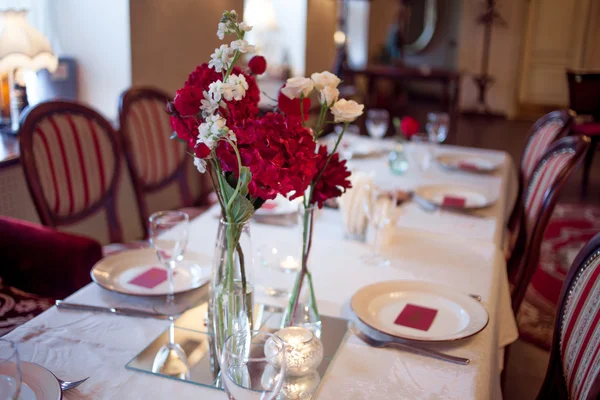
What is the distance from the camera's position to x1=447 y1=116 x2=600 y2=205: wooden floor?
503cm

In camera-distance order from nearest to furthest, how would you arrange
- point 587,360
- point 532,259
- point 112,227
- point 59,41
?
point 587,360, point 532,259, point 112,227, point 59,41

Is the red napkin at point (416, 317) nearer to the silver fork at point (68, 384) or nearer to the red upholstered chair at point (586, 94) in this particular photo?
the silver fork at point (68, 384)

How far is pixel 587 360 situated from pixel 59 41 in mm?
2752

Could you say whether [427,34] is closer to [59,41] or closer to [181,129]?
[59,41]

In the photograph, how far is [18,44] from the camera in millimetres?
2203

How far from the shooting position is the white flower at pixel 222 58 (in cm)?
90

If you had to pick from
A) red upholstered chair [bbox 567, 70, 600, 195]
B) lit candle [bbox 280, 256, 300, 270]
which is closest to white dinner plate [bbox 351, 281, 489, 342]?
lit candle [bbox 280, 256, 300, 270]

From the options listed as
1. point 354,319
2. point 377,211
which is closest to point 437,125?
point 377,211

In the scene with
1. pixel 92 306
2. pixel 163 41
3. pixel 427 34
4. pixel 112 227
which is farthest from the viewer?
pixel 427 34

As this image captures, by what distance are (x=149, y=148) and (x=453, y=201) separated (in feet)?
4.23

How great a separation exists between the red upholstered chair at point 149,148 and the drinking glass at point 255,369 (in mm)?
1660

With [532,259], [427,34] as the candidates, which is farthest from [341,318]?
[427,34]

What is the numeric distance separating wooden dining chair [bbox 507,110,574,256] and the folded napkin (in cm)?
90

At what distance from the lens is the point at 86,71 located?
9.77 feet
